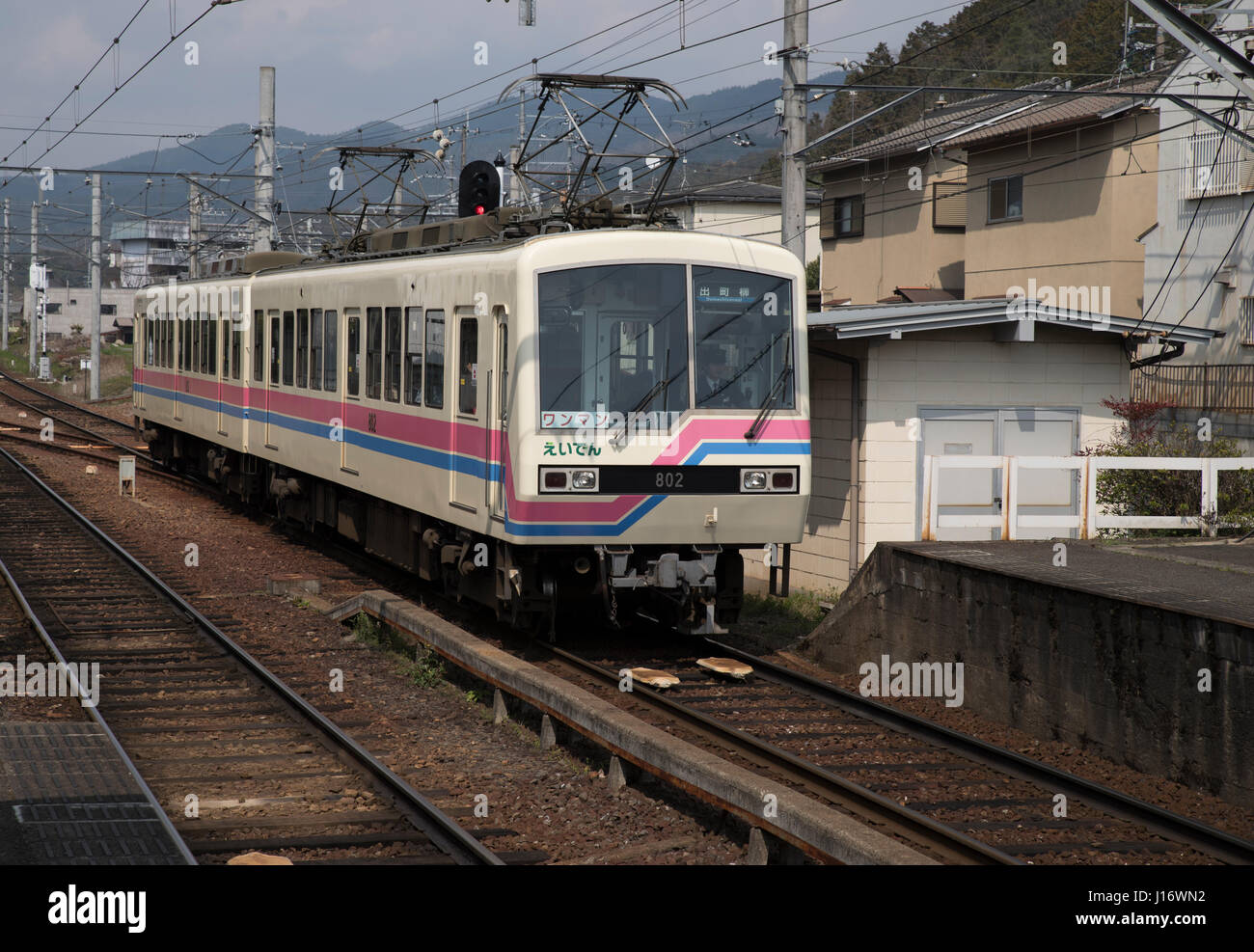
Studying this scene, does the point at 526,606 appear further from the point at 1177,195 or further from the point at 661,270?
the point at 1177,195

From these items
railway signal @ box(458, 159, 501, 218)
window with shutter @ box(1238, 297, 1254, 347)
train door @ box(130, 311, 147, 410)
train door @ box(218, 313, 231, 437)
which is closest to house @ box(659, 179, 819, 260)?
window with shutter @ box(1238, 297, 1254, 347)

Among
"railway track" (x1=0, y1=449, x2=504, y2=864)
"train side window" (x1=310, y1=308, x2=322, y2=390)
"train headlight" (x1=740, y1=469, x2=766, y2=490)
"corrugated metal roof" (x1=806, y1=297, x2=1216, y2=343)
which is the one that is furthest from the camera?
"train side window" (x1=310, y1=308, x2=322, y2=390)

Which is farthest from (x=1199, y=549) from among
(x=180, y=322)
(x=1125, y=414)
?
(x=180, y=322)

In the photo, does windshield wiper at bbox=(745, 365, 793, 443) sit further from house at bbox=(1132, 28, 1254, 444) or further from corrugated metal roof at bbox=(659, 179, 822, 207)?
corrugated metal roof at bbox=(659, 179, 822, 207)

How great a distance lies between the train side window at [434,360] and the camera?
11531 mm

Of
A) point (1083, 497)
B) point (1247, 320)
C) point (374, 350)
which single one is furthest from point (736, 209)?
point (1083, 497)

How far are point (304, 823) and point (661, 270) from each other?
4.88 metres

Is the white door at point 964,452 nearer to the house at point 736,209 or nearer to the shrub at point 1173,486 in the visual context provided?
the shrub at point 1173,486

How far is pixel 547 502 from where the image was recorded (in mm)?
9789

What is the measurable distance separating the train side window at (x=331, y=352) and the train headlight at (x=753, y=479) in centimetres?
571

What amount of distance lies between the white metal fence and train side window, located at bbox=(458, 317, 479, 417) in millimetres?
3670

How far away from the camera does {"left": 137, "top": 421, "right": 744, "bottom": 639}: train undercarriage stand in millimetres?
10289

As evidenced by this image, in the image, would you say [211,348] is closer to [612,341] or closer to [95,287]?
[612,341]

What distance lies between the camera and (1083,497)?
11859 millimetres
